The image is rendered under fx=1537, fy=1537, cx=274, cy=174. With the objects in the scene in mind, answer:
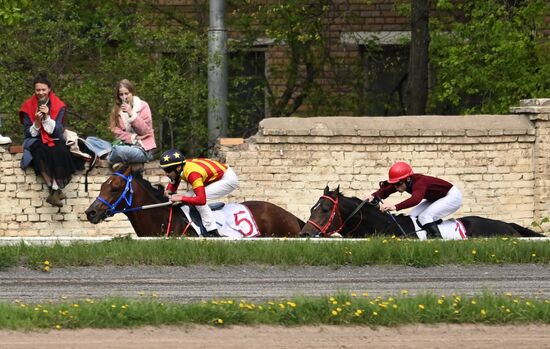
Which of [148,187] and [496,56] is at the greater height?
[496,56]

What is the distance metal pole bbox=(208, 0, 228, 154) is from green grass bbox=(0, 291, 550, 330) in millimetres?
10983

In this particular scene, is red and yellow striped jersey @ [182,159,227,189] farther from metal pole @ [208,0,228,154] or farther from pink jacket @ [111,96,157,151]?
metal pole @ [208,0,228,154]

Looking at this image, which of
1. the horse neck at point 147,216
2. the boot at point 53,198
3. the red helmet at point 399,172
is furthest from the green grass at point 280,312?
the boot at point 53,198

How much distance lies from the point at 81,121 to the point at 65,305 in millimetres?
11270

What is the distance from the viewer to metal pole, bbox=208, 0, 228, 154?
1017 inches

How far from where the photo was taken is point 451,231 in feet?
66.4

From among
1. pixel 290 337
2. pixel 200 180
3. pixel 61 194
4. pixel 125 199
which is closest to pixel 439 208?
pixel 200 180

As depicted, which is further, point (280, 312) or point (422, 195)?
point (422, 195)

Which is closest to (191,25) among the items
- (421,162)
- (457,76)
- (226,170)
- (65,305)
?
(457,76)

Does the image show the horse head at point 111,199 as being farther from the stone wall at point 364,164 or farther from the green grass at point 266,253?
the stone wall at point 364,164

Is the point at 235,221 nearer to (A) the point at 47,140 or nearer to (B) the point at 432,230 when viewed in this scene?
(B) the point at 432,230

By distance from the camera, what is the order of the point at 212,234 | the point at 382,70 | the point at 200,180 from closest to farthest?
the point at 200,180 → the point at 212,234 → the point at 382,70

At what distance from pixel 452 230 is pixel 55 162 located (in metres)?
5.90

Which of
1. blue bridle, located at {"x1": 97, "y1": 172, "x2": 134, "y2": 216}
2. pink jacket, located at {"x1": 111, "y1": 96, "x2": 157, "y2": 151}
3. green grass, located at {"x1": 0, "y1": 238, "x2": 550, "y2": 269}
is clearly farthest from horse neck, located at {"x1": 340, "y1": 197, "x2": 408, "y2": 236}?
pink jacket, located at {"x1": 111, "y1": 96, "x2": 157, "y2": 151}
